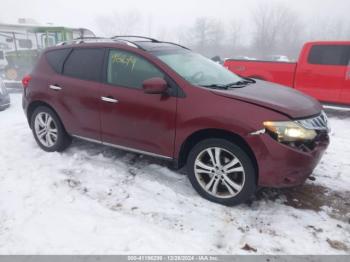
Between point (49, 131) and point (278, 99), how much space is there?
11.4ft

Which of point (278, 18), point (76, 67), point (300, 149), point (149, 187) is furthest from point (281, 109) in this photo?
point (278, 18)

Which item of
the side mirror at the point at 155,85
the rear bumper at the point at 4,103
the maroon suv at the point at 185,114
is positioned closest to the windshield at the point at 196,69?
the maroon suv at the point at 185,114

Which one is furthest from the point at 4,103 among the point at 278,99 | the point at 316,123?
the point at 316,123

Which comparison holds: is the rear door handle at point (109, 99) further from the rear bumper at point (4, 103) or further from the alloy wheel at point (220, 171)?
the rear bumper at point (4, 103)

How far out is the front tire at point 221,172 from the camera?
3129 millimetres

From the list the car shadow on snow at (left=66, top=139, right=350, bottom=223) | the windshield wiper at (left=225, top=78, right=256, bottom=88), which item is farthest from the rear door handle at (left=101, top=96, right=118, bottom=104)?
the windshield wiper at (left=225, top=78, right=256, bottom=88)

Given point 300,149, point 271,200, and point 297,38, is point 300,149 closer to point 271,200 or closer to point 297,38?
point 271,200

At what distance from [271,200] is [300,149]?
2.71ft

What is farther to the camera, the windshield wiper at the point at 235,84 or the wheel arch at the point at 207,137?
the windshield wiper at the point at 235,84

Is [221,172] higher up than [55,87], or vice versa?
[55,87]

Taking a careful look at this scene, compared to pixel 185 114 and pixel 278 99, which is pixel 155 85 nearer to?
pixel 185 114

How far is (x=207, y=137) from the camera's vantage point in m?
3.34

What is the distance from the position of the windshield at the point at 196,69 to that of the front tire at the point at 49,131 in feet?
6.61

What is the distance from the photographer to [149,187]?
3721mm
